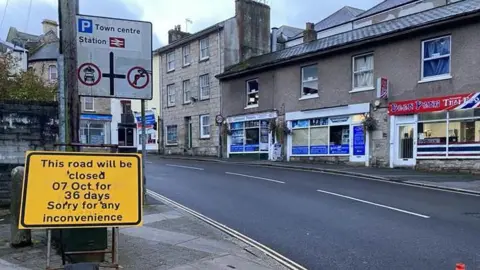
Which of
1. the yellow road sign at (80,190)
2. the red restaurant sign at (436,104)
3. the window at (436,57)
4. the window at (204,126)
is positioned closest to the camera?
the yellow road sign at (80,190)

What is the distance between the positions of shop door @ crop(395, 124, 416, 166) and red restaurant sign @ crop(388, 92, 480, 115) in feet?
2.43

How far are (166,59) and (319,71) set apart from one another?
679 inches

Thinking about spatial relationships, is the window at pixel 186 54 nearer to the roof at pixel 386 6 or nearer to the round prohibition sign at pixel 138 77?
the roof at pixel 386 6

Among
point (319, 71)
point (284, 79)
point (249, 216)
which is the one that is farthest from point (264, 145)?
point (249, 216)

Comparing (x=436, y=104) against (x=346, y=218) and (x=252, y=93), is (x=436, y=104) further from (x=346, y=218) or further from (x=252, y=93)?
(x=252, y=93)

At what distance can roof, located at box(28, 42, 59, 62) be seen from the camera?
132ft

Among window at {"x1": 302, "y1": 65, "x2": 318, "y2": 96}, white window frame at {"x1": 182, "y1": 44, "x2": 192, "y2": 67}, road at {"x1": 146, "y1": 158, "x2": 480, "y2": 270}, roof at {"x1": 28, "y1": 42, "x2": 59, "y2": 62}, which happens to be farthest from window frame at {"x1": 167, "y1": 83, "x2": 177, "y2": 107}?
road at {"x1": 146, "y1": 158, "x2": 480, "y2": 270}

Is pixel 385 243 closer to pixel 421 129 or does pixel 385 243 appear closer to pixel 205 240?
pixel 205 240

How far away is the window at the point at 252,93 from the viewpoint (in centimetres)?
2670

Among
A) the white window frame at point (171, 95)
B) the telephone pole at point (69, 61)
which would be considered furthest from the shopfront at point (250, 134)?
the telephone pole at point (69, 61)

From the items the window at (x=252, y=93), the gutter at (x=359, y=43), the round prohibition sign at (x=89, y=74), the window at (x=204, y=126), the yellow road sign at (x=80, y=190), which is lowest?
the yellow road sign at (x=80, y=190)

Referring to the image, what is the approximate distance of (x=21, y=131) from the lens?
894 centimetres

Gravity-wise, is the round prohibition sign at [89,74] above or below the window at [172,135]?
above

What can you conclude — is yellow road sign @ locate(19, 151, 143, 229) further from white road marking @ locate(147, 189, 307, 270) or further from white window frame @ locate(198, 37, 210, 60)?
white window frame @ locate(198, 37, 210, 60)
